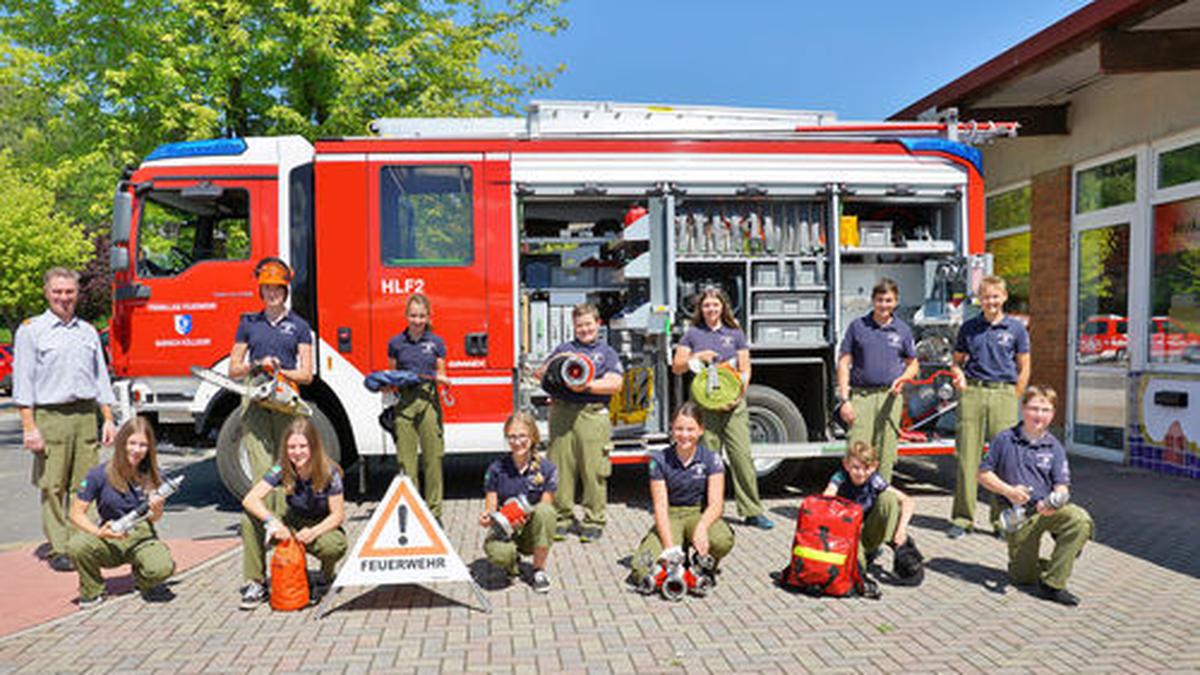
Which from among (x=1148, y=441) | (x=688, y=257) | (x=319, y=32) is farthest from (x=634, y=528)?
(x=319, y=32)

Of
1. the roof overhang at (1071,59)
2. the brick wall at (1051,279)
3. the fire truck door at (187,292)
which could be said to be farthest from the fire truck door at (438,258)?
the brick wall at (1051,279)

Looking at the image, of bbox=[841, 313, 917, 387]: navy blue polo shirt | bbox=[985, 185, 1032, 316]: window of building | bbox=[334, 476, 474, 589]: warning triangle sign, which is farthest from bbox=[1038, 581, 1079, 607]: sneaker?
bbox=[985, 185, 1032, 316]: window of building

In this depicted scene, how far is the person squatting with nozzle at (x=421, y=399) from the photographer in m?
5.59

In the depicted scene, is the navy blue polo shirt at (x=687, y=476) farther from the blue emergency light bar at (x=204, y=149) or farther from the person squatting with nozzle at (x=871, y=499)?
the blue emergency light bar at (x=204, y=149)

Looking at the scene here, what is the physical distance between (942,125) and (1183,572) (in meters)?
4.03

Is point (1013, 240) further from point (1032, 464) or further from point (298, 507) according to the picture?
point (298, 507)

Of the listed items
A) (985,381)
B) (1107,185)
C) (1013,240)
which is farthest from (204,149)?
(1013,240)

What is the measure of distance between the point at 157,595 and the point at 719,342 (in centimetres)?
402

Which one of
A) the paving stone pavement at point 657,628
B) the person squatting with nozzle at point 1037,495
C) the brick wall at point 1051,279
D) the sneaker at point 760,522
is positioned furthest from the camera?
the brick wall at point 1051,279

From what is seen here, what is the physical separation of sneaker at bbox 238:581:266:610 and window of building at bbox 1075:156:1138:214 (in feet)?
30.0

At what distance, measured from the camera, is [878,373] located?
564 cm

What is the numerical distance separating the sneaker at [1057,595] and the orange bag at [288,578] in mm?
4246

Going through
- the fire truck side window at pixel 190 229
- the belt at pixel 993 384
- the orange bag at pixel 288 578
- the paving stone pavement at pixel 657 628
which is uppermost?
the fire truck side window at pixel 190 229

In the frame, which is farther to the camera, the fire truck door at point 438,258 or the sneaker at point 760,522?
the fire truck door at point 438,258
